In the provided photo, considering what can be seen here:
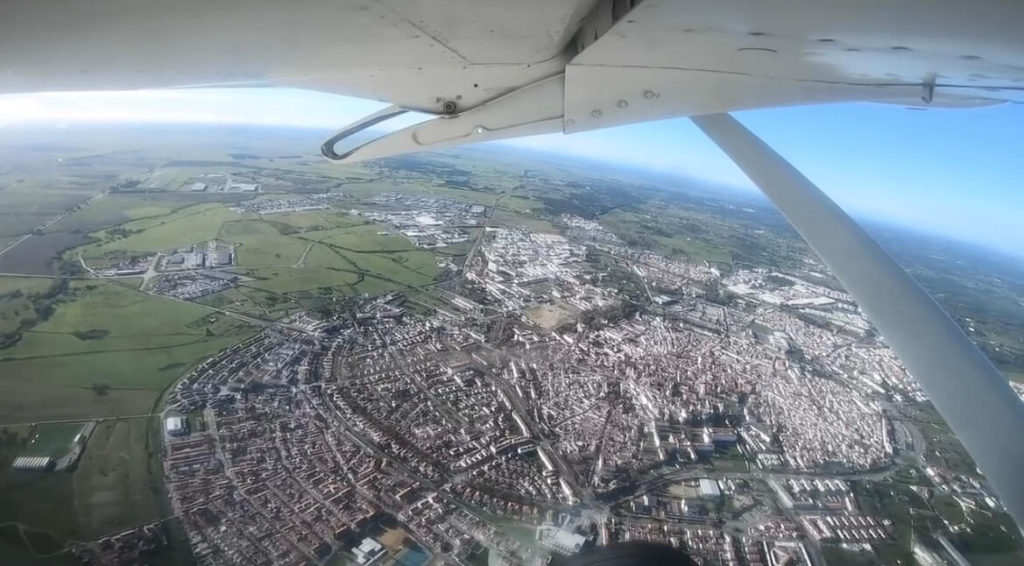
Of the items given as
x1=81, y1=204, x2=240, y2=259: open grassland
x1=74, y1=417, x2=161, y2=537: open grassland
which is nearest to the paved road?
x1=81, y1=204, x2=240, y2=259: open grassland

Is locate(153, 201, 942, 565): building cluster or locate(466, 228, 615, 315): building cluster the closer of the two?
locate(153, 201, 942, 565): building cluster

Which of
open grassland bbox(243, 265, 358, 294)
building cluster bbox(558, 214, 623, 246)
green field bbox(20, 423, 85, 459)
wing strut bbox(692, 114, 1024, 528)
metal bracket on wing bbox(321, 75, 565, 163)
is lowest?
green field bbox(20, 423, 85, 459)

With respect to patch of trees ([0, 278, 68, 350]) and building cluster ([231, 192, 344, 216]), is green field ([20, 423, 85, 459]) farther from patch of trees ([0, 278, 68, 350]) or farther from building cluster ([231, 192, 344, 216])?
building cluster ([231, 192, 344, 216])

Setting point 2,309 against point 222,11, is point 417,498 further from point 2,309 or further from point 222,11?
point 2,309

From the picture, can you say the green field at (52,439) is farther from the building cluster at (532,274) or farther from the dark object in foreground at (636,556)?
the building cluster at (532,274)

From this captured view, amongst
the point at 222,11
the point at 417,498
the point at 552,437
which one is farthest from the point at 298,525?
the point at 222,11

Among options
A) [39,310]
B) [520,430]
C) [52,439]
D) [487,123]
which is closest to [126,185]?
[39,310]

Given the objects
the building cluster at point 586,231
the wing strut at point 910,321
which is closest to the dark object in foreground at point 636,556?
the wing strut at point 910,321
